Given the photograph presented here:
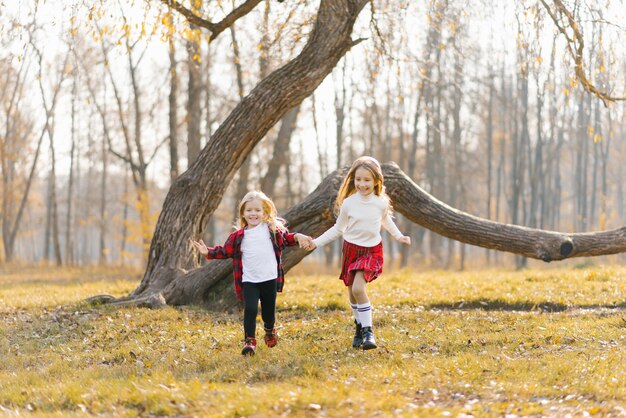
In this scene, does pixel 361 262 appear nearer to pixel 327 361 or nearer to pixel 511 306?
pixel 327 361

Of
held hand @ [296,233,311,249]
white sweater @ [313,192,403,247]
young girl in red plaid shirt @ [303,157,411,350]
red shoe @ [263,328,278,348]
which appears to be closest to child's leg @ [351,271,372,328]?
young girl in red plaid shirt @ [303,157,411,350]

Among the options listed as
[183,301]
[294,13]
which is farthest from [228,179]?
[294,13]

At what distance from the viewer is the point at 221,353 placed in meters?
6.87

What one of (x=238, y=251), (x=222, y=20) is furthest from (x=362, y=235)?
(x=222, y=20)

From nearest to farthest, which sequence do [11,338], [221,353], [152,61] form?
1. [221,353]
2. [11,338]
3. [152,61]

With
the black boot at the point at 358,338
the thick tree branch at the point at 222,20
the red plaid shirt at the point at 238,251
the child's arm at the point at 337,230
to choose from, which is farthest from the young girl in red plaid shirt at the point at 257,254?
the thick tree branch at the point at 222,20

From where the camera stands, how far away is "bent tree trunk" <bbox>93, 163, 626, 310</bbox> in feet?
34.3

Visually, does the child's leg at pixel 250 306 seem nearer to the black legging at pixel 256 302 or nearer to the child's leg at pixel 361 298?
the black legging at pixel 256 302

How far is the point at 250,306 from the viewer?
23.1 ft

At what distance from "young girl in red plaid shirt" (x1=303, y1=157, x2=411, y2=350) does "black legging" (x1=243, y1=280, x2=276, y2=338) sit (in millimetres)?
620

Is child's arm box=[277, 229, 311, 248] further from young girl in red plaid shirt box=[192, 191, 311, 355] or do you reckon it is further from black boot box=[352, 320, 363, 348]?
black boot box=[352, 320, 363, 348]

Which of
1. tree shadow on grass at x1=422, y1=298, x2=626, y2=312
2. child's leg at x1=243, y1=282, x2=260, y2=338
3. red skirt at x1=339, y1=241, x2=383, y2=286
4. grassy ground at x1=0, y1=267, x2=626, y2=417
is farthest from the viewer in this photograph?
tree shadow on grass at x1=422, y1=298, x2=626, y2=312

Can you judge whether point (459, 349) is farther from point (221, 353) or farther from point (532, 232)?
point (532, 232)

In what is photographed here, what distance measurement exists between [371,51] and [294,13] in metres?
1.72
